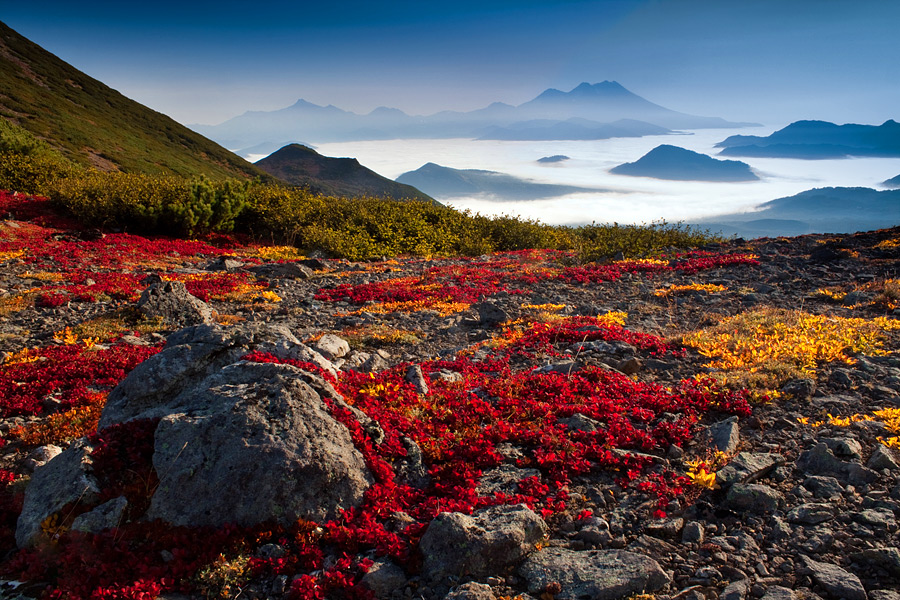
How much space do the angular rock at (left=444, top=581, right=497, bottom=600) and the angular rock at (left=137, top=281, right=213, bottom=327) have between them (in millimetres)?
11721

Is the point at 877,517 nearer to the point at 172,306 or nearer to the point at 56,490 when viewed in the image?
the point at 56,490

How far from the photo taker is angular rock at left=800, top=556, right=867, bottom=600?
167 inches

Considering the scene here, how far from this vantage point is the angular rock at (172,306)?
13625 mm

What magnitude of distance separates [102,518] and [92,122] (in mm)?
129714

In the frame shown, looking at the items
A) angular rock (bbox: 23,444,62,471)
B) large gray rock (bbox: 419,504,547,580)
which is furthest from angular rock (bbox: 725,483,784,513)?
angular rock (bbox: 23,444,62,471)

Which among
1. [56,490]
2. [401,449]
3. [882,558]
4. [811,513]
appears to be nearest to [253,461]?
[401,449]

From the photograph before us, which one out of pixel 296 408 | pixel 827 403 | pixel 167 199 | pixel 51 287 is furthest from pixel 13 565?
pixel 167 199

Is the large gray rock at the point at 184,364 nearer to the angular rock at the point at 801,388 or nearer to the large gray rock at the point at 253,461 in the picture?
the large gray rock at the point at 253,461

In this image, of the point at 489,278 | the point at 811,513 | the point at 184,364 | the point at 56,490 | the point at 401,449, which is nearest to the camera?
the point at 56,490

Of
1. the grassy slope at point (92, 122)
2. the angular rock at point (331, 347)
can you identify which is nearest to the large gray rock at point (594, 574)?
the angular rock at point (331, 347)

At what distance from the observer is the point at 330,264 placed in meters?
26.7

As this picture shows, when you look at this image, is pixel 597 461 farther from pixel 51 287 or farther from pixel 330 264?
pixel 330 264

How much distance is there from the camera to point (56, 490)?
507cm

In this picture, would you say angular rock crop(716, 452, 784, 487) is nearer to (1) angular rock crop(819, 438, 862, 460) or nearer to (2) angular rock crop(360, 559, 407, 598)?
(1) angular rock crop(819, 438, 862, 460)
